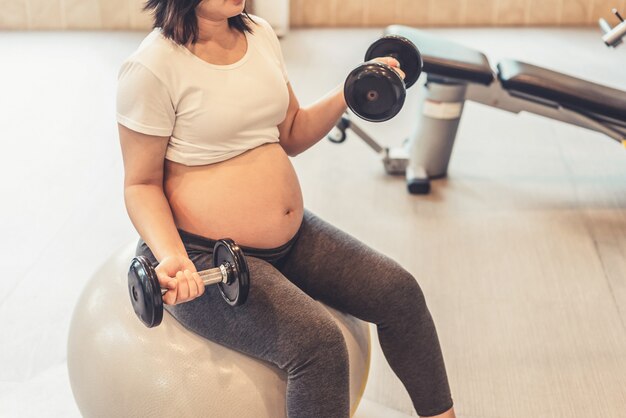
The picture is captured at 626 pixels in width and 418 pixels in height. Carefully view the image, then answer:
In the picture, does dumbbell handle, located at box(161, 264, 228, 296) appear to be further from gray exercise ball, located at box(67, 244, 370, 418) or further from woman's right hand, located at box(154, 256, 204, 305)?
gray exercise ball, located at box(67, 244, 370, 418)

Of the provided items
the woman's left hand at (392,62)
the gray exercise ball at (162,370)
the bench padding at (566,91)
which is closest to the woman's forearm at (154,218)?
the gray exercise ball at (162,370)

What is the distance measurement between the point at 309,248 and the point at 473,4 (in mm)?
3402

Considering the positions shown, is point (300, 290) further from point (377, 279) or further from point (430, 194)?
point (430, 194)

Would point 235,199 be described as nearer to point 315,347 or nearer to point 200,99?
point 200,99

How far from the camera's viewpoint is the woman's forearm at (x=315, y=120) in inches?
58.9

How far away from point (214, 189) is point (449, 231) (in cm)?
127

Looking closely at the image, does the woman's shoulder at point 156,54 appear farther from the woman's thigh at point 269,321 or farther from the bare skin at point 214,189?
the woman's thigh at point 269,321

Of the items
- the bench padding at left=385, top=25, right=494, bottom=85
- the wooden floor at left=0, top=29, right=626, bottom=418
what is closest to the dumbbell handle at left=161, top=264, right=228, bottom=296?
the wooden floor at left=0, top=29, right=626, bottom=418

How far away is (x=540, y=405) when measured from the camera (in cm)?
177

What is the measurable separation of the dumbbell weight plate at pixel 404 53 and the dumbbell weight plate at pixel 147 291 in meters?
0.57

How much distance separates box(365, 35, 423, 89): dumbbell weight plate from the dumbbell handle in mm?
479

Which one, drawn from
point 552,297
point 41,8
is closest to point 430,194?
point 552,297

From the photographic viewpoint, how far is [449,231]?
2.50 metres

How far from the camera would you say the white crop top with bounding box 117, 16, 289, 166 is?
50.2 inches
